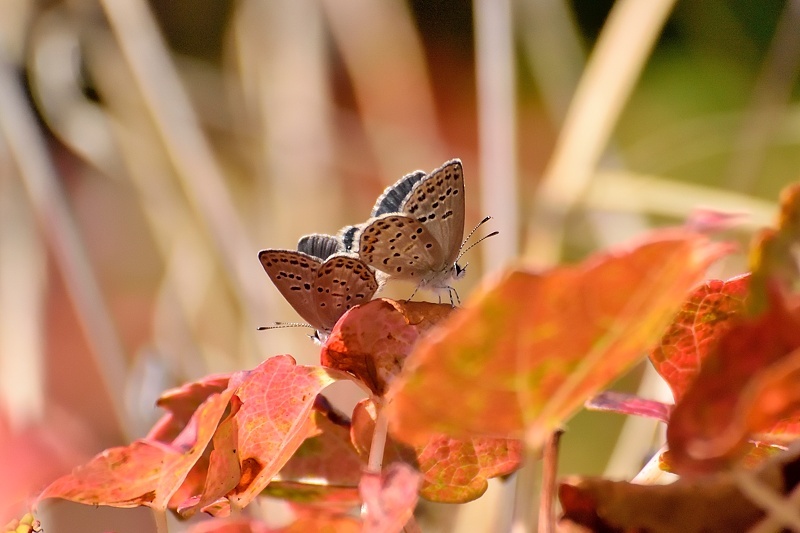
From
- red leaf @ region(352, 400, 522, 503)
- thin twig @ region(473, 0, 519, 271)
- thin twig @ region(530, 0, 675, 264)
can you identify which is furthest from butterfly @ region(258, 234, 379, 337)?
thin twig @ region(530, 0, 675, 264)

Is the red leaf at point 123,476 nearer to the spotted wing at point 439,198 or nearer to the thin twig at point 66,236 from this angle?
the spotted wing at point 439,198

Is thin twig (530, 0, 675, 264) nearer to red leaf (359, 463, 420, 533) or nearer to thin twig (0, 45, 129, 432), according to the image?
thin twig (0, 45, 129, 432)

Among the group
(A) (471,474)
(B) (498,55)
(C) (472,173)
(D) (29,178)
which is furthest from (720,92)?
(A) (471,474)

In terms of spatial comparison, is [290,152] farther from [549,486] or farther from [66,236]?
[549,486]

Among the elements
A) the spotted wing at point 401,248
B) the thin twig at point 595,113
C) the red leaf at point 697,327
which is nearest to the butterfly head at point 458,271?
the spotted wing at point 401,248

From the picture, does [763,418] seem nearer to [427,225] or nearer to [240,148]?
[427,225]
